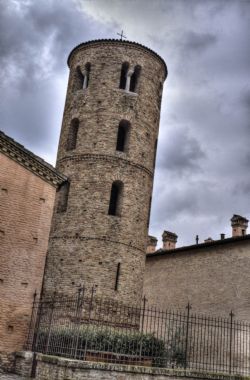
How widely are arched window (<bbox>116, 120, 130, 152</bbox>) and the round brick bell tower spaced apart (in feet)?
0.16

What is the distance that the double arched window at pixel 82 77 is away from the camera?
23.0 meters

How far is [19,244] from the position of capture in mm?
15516

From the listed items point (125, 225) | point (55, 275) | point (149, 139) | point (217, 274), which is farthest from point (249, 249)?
point (55, 275)

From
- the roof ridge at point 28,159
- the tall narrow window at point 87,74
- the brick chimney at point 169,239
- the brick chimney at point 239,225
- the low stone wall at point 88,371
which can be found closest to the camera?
the low stone wall at point 88,371

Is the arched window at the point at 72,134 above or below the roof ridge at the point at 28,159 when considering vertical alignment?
above

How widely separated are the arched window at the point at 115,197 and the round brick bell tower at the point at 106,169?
0.14ft

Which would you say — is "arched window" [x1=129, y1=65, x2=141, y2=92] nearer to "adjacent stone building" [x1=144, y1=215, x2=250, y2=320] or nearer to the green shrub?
"adjacent stone building" [x1=144, y1=215, x2=250, y2=320]

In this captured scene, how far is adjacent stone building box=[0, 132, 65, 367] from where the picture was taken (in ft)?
48.5

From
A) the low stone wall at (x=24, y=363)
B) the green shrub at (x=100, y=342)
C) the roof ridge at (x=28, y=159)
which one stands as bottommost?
the low stone wall at (x=24, y=363)

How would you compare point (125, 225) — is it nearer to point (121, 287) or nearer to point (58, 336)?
point (121, 287)

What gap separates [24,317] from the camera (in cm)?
1505

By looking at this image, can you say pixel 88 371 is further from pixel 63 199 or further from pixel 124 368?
pixel 63 199

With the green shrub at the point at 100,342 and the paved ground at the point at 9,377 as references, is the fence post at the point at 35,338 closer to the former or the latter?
the green shrub at the point at 100,342

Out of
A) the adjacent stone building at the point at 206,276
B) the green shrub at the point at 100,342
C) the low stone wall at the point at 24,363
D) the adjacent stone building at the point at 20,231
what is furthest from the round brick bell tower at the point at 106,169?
the low stone wall at the point at 24,363
